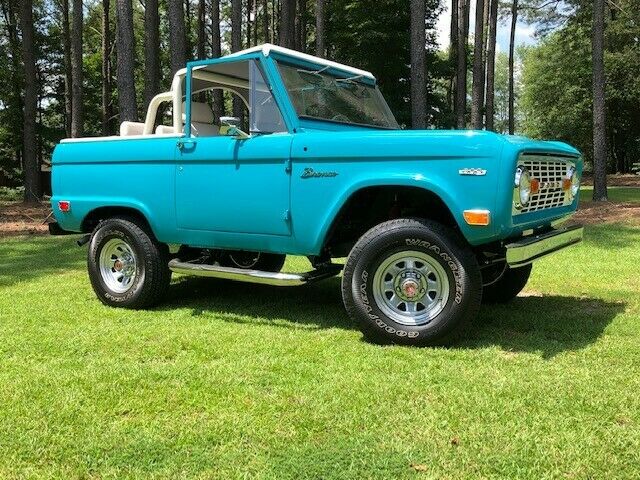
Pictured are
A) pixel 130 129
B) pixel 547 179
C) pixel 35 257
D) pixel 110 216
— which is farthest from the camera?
pixel 35 257

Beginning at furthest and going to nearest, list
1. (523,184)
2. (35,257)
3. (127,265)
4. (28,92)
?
(28,92)
(35,257)
(127,265)
(523,184)

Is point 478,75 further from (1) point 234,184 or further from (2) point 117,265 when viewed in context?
(1) point 234,184

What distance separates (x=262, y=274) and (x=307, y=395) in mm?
1654

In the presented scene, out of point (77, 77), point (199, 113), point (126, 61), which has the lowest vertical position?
point (199, 113)

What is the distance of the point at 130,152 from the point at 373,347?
297cm

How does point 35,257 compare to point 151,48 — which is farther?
point 151,48

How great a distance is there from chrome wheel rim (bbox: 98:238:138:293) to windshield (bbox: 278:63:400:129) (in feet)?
7.46

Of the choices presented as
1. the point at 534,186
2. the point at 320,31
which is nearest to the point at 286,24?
the point at 320,31

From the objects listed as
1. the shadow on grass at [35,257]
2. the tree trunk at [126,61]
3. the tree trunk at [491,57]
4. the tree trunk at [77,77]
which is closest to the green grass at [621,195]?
the tree trunk at [491,57]

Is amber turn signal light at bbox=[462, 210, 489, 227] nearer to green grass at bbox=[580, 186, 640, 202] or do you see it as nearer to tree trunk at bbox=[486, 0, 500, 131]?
green grass at bbox=[580, 186, 640, 202]

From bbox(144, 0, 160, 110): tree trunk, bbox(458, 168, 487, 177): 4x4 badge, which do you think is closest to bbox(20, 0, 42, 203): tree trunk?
bbox(144, 0, 160, 110): tree trunk

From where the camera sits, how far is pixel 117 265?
6.00 metres

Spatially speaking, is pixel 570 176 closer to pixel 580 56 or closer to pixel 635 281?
pixel 635 281

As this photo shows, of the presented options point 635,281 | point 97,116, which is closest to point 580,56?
point 97,116
